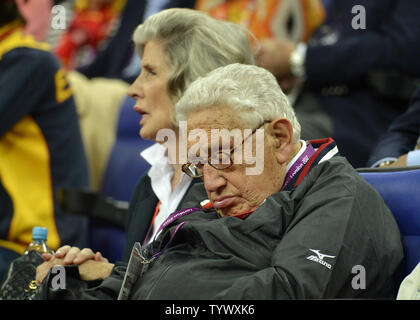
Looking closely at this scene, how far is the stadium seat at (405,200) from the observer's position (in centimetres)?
172

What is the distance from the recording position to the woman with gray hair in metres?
2.35

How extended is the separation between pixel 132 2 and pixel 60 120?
1866 mm

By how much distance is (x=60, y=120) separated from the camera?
323 cm

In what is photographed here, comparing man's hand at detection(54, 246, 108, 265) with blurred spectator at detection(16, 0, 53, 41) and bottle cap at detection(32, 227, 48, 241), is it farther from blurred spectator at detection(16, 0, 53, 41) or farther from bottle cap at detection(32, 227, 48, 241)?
blurred spectator at detection(16, 0, 53, 41)

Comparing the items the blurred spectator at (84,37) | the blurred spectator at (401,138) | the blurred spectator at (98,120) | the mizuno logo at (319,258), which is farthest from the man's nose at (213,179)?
the blurred spectator at (84,37)

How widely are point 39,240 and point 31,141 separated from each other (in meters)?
0.91

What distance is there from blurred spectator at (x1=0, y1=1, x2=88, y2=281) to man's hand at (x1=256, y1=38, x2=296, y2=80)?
934mm

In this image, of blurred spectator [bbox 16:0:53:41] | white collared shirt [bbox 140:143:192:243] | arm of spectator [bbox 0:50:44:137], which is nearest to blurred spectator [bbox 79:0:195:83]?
blurred spectator [bbox 16:0:53:41]

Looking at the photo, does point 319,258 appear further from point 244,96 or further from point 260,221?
point 244,96

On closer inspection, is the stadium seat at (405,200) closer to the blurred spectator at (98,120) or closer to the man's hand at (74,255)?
the man's hand at (74,255)

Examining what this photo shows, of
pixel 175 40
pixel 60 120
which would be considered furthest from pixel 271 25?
pixel 175 40

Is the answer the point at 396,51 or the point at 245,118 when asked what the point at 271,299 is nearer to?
the point at 245,118

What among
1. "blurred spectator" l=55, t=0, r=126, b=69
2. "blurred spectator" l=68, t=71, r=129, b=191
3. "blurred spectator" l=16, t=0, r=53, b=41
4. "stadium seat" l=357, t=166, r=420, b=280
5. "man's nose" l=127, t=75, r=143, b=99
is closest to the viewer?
"stadium seat" l=357, t=166, r=420, b=280

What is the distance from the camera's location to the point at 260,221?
162cm
